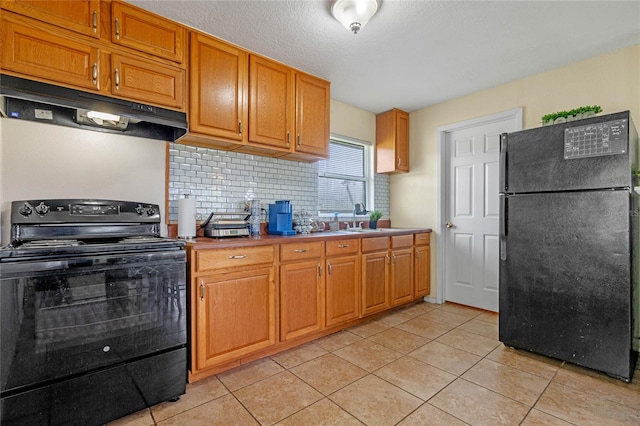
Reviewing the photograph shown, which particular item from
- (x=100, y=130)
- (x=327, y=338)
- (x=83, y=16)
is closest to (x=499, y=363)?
(x=327, y=338)

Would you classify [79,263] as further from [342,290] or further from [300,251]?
[342,290]

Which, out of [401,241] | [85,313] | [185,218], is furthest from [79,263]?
[401,241]

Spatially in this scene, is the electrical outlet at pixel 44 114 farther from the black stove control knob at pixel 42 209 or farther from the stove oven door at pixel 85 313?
the stove oven door at pixel 85 313

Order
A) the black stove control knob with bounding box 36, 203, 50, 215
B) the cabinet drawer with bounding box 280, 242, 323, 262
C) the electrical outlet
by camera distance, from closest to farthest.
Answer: the black stove control knob with bounding box 36, 203, 50, 215
the electrical outlet
the cabinet drawer with bounding box 280, 242, 323, 262

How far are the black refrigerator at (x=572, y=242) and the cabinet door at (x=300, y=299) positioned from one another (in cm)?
148

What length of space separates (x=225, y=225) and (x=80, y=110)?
1.12m

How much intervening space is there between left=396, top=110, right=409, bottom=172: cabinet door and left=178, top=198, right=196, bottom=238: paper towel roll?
254cm

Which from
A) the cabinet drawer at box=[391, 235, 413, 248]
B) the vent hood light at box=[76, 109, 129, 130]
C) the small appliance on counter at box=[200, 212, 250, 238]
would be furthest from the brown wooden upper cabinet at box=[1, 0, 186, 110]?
the cabinet drawer at box=[391, 235, 413, 248]

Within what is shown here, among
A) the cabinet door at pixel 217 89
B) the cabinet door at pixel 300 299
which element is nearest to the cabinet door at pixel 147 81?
the cabinet door at pixel 217 89

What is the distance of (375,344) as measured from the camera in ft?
8.37

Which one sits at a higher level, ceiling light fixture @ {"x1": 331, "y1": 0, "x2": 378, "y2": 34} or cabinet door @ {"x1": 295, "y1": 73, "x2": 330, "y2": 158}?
ceiling light fixture @ {"x1": 331, "y1": 0, "x2": 378, "y2": 34}

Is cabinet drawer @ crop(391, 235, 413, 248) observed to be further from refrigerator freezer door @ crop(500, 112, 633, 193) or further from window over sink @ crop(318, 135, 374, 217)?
refrigerator freezer door @ crop(500, 112, 633, 193)

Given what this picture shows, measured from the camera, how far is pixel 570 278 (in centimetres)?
214

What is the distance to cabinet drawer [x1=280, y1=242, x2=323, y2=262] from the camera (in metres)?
2.34
